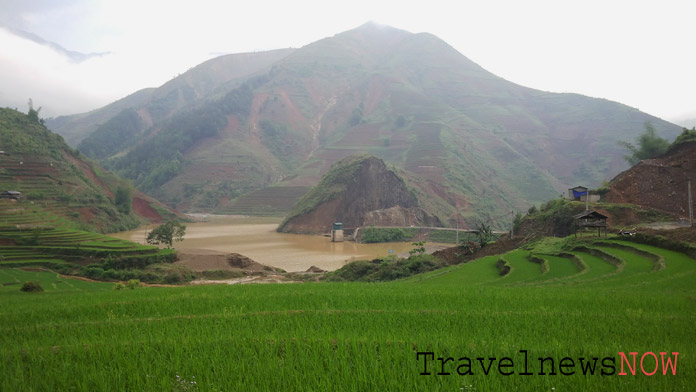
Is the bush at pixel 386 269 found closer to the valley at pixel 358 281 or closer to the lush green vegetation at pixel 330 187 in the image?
the valley at pixel 358 281

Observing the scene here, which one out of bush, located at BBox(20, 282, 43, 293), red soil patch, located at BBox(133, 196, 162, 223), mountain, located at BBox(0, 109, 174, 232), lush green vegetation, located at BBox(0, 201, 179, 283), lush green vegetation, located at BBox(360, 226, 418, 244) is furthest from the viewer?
red soil patch, located at BBox(133, 196, 162, 223)

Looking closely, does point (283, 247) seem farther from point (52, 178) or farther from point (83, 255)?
point (52, 178)

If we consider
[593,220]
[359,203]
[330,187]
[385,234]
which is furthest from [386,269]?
[330,187]

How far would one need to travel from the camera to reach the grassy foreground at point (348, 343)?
4.16 metres

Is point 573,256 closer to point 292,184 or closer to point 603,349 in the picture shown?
point 603,349

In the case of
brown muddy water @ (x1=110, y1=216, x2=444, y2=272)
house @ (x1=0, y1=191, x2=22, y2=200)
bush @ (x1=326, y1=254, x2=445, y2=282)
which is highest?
house @ (x1=0, y1=191, x2=22, y2=200)

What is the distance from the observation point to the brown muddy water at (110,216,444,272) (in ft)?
169

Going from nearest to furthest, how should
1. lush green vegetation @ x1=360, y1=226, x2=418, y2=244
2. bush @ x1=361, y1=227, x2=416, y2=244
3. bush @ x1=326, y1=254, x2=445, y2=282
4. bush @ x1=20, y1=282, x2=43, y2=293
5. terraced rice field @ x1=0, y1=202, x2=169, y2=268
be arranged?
bush @ x1=20, y1=282, x2=43, y2=293 < bush @ x1=326, y1=254, x2=445, y2=282 < terraced rice field @ x1=0, y1=202, x2=169, y2=268 < bush @ x1=361, y1=227, x2=416, y2=244 < lush green vegetation @ x1=360, y1=226, x2=418, y2=244

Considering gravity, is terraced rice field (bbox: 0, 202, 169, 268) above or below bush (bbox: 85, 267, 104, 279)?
above

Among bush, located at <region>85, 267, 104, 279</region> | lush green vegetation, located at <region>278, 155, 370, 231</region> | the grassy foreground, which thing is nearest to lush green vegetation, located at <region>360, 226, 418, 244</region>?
lush green vegetation, located at <region>278, 155, 370, 231</region>

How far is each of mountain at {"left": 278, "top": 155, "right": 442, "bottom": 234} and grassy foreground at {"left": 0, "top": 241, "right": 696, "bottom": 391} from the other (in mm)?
76968

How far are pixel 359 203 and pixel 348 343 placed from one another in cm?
8668

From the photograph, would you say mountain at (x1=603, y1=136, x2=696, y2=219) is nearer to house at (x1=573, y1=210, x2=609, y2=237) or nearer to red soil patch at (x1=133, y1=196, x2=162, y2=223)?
house at (x1=573, y1=210, x2=609, y2=237)

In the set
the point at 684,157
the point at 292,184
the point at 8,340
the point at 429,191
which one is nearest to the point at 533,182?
the point at 429,191
